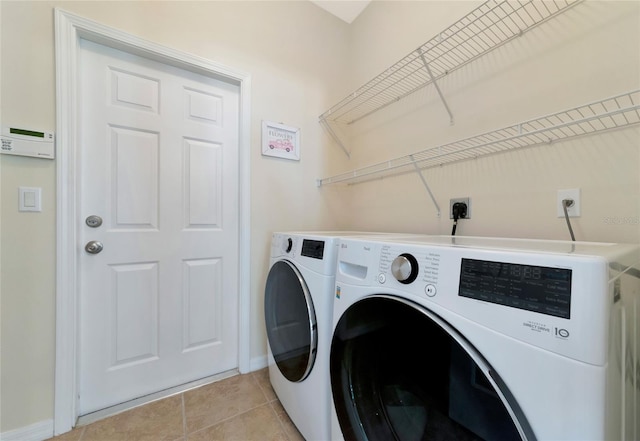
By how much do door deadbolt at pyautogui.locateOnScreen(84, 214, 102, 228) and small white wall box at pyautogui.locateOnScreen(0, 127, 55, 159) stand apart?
12.1 inches

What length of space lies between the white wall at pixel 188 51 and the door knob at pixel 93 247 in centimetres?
13

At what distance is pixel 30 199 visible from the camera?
109 cm

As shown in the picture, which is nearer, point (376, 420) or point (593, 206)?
point (376, 420)

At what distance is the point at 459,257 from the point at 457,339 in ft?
0.55

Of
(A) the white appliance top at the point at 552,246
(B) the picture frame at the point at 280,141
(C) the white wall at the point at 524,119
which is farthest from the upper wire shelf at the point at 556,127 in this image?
(B) the picture frame at the point at 280,141

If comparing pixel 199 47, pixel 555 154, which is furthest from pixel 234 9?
pixel 555 154

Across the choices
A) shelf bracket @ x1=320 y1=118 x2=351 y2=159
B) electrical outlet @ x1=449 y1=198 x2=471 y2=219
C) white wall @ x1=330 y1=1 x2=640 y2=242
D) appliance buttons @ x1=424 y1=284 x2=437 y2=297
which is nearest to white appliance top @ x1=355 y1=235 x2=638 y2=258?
appliance buttons @ x1=424 y1=284 x2=437 y2=297

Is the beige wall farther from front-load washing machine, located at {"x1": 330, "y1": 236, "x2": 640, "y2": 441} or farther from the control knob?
the control knob

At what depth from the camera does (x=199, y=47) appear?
58.4 inches

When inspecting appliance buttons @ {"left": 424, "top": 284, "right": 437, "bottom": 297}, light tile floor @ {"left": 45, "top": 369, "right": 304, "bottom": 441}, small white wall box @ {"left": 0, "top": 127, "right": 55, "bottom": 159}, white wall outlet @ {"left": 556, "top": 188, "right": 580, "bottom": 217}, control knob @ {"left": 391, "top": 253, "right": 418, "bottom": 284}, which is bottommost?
light tile floor @ {"left": 45, "top": 369, "right": 304, "bottom": 441}

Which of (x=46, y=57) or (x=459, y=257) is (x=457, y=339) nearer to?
(x=459, y=257)

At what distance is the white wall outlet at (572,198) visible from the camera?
94 centimetres

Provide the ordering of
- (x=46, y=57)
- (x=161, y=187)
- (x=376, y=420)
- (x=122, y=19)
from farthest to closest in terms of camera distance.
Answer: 1. (x=161, y=187)
2. (x=122, y=19)
3. (x=46, y=57)
4. (x=376, y=420)

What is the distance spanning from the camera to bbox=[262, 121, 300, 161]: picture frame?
1.69 meters
